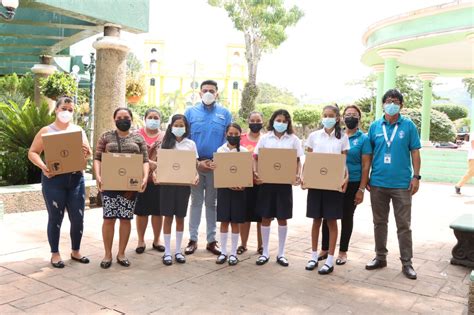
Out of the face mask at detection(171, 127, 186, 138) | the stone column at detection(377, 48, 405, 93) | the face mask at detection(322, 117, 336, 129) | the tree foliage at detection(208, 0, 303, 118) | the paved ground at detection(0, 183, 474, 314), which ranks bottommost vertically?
the paved ground at detection(0, 183, 474, 314)

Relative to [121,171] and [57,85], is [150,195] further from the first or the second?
[57,85]

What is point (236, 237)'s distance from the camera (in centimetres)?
462

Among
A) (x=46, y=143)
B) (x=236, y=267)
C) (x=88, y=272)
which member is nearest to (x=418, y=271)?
(x=236, y=267)

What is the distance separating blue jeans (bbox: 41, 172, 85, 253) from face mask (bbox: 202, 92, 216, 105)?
1.52m

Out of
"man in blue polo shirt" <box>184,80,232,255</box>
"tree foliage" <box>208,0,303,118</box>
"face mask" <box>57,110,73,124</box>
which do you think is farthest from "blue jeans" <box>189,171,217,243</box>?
"tree foliage" <box>208,0,303,118</box>

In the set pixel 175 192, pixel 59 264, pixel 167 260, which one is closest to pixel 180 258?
pixel 167 260

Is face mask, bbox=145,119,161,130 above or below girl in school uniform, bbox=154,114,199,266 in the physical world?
above

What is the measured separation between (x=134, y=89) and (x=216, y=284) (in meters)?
9.25

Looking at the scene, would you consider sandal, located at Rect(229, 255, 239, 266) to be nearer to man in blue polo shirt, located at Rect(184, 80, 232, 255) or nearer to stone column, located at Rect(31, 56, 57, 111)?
man in blue polo shirt, located at Rect(184, 80, 232, 255)

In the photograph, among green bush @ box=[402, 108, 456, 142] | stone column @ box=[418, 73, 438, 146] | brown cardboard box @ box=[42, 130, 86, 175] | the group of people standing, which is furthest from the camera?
green bush @ box=[402, 108, 456, 142]

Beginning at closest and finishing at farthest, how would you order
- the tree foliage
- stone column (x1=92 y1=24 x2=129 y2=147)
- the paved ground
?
the paved ground
stone column (x1=92 y1=24 x2=129 y2=147)
the tree foliage

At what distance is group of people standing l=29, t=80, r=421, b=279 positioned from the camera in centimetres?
432

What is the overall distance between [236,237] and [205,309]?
4.40 ft

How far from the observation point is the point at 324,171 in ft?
13.9
